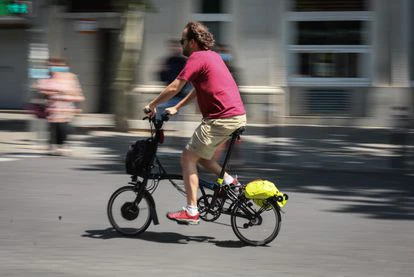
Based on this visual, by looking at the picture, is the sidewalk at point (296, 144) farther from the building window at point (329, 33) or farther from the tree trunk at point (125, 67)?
the building window at point (329, 33)

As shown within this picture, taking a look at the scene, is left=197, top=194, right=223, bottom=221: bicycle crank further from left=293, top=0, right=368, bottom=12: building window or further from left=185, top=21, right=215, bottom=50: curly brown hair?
left=293, top=0, right=368, bottom=12: building window

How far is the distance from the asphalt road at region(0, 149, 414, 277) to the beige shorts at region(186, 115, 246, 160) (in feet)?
2.69

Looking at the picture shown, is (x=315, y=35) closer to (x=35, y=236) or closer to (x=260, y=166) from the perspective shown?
(x=260, y=166)

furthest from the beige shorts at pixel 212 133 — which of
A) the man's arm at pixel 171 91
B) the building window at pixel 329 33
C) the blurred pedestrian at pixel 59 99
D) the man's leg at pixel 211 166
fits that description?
the building window at pixel 329 33

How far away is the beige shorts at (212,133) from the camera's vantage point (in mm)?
6457

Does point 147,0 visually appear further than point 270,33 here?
No

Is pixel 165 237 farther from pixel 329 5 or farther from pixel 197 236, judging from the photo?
pixel 329 5

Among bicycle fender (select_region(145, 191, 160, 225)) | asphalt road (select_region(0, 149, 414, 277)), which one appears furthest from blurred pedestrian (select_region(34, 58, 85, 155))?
bicycle fender (select_region(145, 191, 160, 225))

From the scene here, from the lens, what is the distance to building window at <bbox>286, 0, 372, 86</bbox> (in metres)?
18.5

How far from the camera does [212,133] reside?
6.49 meters

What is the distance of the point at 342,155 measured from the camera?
13.5 metres

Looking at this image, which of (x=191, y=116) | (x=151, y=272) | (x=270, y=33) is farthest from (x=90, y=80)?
(x=151, y=272)

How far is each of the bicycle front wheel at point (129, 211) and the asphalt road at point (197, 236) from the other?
13 cm

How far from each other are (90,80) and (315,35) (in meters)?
6.17
